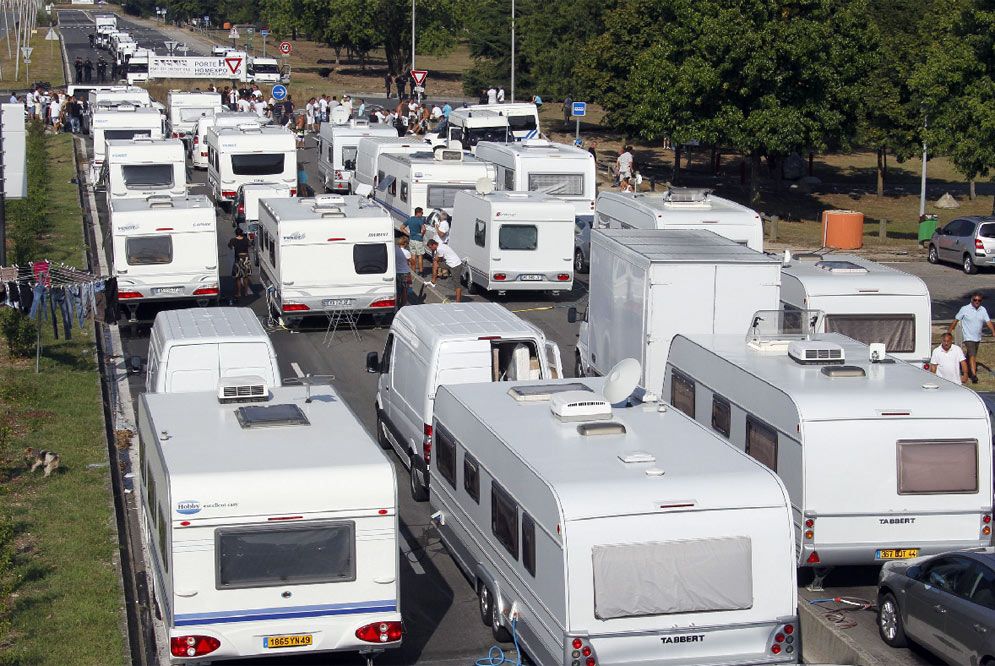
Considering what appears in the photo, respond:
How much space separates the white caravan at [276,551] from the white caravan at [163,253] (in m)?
15.6

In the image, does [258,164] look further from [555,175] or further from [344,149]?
[555,175]

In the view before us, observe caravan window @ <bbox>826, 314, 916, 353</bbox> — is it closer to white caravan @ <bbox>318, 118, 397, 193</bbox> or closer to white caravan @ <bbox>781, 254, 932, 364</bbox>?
white caravan @ <bbox>781, 254, 932, 364</bbox>

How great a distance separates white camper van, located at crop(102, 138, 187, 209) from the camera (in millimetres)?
37969

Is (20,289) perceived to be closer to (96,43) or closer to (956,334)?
(956,334)

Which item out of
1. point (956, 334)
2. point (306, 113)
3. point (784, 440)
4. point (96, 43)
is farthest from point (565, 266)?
point (96, 43)

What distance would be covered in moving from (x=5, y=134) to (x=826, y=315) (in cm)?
1525

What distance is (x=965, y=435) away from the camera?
13695 millimetres

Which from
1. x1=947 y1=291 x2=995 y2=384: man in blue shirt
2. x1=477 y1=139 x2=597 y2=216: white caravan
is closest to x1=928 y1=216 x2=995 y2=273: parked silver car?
x1=477 y1=139 x2=597 y2=216: white caravan

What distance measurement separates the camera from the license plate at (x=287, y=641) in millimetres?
11258

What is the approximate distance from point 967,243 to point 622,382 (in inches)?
1040

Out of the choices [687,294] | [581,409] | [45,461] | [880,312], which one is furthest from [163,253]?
[581,409]

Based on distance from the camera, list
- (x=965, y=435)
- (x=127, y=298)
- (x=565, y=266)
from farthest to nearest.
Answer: (x=565, y=266) → (x=127, y=298) → (x=965, y=435)

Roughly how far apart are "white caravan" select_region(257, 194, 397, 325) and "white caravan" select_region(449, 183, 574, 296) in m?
3.19

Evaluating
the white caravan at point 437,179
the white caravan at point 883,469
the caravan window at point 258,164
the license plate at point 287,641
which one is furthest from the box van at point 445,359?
the caravan window at point 258,164
